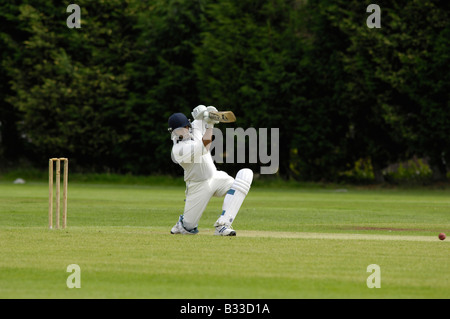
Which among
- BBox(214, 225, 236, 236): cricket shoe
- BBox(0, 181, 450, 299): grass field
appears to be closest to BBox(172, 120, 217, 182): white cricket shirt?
BBox(214, 225, 236, 236): cricket shoe

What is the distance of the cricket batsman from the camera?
41.8 feet

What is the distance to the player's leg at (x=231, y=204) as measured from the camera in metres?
12.8

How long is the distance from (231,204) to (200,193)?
0.52 meters

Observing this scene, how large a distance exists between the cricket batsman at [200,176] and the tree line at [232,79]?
65.9ft

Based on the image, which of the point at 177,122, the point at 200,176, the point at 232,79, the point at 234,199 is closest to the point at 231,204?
the point at 234,199

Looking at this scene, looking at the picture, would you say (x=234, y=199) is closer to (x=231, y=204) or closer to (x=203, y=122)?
(x=231, y=204)

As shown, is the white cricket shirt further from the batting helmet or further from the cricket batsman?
the batting helmet

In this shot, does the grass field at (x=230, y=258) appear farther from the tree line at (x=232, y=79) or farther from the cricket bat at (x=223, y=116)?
the tree line at (x=232, y=79)

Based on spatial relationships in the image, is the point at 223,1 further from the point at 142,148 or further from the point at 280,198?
the point at 280,198

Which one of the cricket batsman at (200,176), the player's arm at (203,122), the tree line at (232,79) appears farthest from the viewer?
the tree line at (232,79)

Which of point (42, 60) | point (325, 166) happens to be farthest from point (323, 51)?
point (42, 60)

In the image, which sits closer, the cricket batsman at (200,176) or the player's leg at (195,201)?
the cricket batsman at (200,176)

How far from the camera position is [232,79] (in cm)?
3778

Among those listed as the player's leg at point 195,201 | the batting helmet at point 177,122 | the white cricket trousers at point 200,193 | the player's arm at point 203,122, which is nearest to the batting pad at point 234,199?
the white cricket trousers at point 200,193
